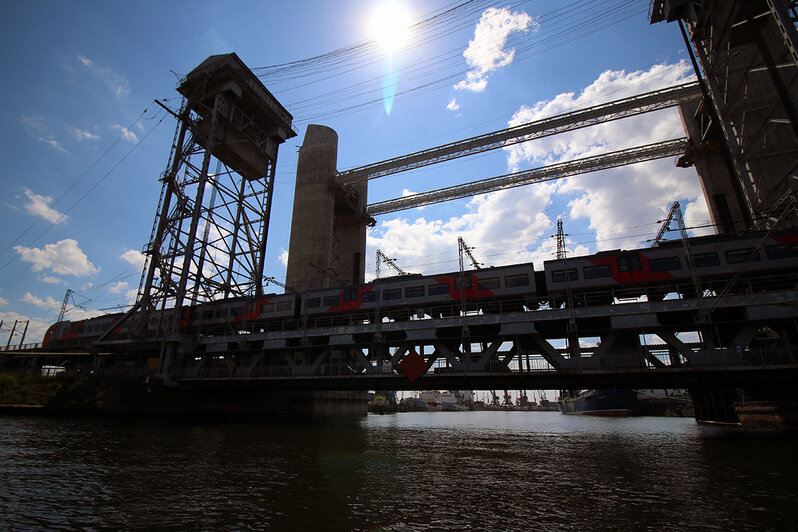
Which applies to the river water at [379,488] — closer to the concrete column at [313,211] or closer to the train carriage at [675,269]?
the train carriage at [675,269]

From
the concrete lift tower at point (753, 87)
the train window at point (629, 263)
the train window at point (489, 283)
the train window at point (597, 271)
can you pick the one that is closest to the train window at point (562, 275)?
the train window at point (597, 271)

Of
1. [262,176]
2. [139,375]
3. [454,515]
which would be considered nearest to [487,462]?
[454,515]

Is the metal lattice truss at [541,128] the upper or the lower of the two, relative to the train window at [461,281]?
upper

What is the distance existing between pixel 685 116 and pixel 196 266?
54023 millimetres

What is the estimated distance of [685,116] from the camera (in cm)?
3994

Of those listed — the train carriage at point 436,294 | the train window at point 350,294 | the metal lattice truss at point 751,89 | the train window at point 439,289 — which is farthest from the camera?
the train window at point 350,294

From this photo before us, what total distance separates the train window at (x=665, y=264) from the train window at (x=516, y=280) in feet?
26.3

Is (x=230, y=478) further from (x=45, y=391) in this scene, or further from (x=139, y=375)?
(x=45, y=391)

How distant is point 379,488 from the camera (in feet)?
33.9

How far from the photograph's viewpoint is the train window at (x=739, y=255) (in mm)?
23400

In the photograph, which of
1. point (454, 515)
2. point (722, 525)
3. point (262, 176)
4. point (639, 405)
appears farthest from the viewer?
point (639, 405)

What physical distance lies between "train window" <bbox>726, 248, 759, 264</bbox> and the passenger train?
0.16 ft

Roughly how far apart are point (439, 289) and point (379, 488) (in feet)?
66.8

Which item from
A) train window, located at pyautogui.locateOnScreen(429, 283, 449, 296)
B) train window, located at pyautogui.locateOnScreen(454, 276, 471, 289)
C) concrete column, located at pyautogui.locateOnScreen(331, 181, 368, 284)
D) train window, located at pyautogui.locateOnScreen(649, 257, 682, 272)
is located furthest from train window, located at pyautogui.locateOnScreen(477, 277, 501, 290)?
concrete column, located at pyautogui.locateOnScreen(331, 181, 368, 284)
